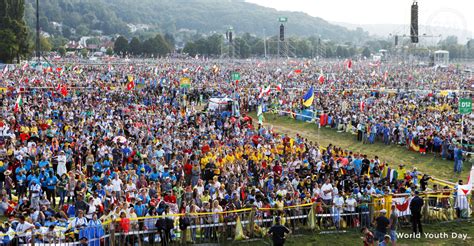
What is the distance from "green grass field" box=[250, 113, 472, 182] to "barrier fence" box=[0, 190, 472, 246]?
652 centimetres

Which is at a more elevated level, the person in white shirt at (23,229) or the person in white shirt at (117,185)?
the person in white shirt at (117,185)

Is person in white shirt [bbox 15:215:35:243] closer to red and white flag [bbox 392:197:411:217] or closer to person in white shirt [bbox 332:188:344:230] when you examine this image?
person in white shirt [bbox 332:188:344:230]

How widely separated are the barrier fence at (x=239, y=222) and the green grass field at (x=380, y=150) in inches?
257

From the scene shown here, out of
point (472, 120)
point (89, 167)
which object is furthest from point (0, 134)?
point (472, 120)

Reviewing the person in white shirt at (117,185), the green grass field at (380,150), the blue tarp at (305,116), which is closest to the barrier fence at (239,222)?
the person in white shirt at (117,185)

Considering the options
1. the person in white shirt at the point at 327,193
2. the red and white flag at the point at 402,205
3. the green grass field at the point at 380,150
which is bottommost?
the green grass field at the point at 380,150

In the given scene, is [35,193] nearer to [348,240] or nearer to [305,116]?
[348,240]

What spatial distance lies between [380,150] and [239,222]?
48.5ft

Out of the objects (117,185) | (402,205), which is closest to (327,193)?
→ (402,205)

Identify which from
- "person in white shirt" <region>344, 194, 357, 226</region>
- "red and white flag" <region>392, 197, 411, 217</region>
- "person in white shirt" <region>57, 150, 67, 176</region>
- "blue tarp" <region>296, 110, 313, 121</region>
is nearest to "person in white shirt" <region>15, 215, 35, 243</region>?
"person in white shirt" <region>57, 150, 67, 176</region>

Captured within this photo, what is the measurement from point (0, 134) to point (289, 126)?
16.7 meters

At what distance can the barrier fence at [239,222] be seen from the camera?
12188 millimetres

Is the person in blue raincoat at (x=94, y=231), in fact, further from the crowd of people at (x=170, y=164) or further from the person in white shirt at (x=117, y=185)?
the person in white shirt at (x=117, y=185)

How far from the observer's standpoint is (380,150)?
27.0 meters
